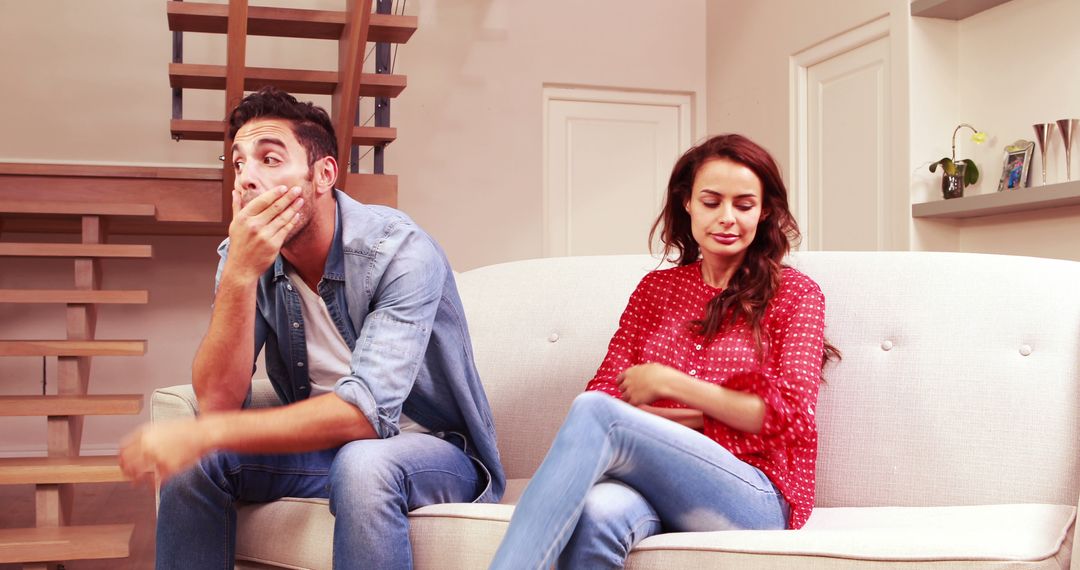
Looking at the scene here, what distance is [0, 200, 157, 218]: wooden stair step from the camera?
3.56 m

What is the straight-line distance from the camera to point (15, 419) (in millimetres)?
4789

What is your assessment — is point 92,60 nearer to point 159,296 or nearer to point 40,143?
point 40,143

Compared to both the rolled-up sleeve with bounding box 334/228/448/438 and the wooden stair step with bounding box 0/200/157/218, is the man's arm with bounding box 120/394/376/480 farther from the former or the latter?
the wooden stair step with bounding box 0/200/157/218

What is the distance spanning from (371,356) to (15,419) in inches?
156

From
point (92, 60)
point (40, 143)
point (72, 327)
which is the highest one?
point (92, 60)

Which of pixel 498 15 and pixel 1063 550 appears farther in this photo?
pixel 498 15

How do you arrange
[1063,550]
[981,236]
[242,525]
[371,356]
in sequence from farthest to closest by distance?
[981,236] < [242,525] < [371,356] < [1063,550]

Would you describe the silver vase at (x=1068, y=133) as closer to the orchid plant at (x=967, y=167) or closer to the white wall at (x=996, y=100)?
the white wall at (x=996, y=100)

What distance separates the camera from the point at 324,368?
5.88 ft

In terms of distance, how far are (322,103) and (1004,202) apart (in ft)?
10.7

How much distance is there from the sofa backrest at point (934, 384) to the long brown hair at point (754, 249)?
113 millimetres

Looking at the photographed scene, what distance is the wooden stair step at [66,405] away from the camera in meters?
3.13

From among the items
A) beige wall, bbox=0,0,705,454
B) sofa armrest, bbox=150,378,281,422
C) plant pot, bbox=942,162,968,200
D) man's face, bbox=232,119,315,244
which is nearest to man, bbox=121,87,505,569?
man's face, bbox=232,119,315,244

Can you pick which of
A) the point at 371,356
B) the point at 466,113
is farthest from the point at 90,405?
the point at 466,113
